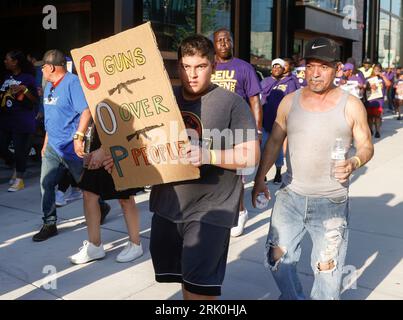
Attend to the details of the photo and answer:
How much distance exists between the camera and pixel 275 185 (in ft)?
24.2

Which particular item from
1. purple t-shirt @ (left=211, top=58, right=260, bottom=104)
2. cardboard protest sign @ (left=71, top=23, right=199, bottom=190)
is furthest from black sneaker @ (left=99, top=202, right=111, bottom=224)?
cardboard protest sign @ (left=71, top=23, right=199, bottom=190)

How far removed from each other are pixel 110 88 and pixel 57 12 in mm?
7371

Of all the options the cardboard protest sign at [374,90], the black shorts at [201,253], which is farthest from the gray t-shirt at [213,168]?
the cardboard protest sign at [374,90]

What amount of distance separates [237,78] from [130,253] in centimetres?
185

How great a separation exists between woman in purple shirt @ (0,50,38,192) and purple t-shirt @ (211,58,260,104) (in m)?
2.96

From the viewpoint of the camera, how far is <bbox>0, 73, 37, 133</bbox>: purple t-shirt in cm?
682

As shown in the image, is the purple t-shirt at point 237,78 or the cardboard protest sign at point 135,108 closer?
the cardboard protest sign at point 135,108

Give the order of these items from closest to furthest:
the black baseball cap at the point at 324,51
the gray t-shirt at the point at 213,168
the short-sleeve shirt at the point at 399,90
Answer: the gray t-shirt at the point at 213,168, the black baseball cap at the point at 324,51, the short-sleeve shirt at the point at 399,90

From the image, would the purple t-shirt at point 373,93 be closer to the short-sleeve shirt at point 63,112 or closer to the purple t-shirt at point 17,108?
the purple t-shirt at point 17,108

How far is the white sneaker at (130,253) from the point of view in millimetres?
4348

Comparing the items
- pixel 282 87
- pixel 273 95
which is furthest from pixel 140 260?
pixel 282 87

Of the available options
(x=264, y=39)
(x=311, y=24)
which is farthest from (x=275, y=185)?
(x=311, y=24)

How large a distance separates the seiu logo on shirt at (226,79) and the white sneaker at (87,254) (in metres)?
1.82

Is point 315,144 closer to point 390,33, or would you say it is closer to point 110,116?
point 110,116
